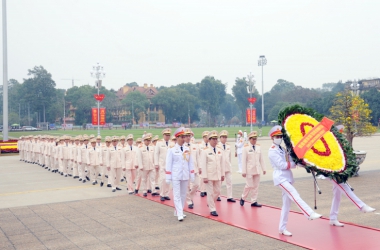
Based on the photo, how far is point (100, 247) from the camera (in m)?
6.50

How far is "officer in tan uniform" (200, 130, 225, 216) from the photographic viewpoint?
8.73 m

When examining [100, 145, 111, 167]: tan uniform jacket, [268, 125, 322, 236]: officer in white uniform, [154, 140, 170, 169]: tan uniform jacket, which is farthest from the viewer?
[100, 145, 111, 167]: tan uniform jacket

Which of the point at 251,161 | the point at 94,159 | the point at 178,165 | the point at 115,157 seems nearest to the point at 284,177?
the point at 251,161

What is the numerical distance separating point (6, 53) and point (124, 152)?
20.9m

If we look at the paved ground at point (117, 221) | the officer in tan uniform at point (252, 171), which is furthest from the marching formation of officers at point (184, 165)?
the paved ground at point (117, 221)

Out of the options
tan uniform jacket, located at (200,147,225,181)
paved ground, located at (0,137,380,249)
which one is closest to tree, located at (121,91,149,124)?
paved ground, located at (0,137,380,249)

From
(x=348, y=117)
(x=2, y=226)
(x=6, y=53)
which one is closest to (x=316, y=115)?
Answer: (x=2, y=226)

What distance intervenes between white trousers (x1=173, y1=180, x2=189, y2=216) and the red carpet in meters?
0.57

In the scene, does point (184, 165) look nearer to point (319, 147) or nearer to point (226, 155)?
point (226, 155)

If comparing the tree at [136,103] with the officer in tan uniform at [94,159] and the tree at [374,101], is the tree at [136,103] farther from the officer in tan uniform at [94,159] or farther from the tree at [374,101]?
the officer in tan uniform at [94,159]

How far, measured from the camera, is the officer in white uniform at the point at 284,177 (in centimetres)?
680

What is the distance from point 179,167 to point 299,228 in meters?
2.68

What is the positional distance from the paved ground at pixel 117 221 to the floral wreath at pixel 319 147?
136cm

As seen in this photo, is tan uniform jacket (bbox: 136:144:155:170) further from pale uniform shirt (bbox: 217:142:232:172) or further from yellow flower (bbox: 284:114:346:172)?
yellow flower (bbox: 284:114:346:172)
